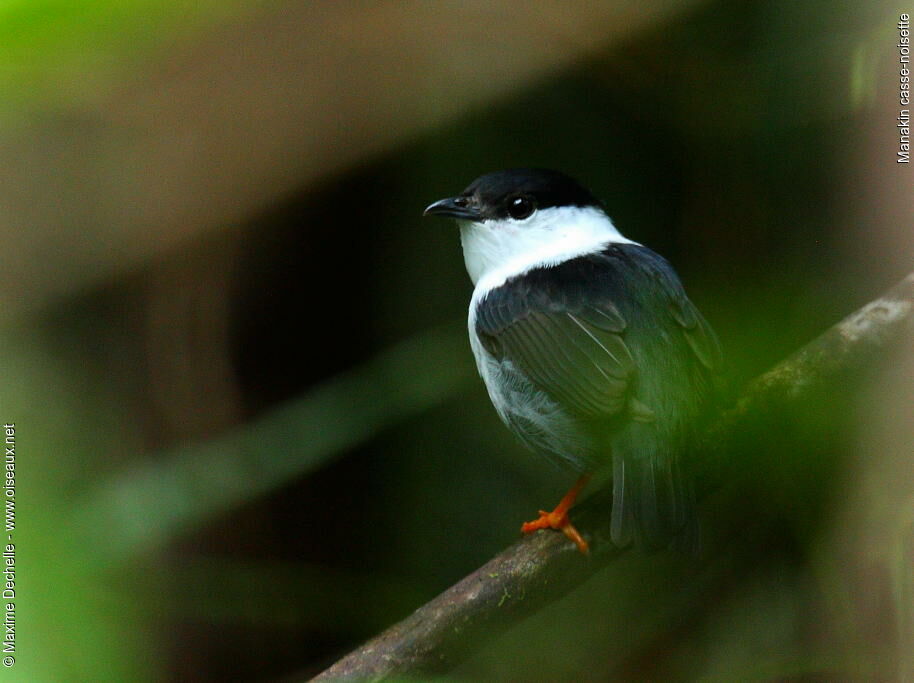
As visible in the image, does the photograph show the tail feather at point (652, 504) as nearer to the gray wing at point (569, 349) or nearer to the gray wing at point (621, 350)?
the gray wing at point (621, 350)

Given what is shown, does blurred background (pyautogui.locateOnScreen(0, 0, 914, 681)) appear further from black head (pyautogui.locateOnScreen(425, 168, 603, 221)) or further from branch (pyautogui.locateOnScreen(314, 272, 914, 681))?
black head (pyautogui.locateOnScreen(425, 168, 603, 221))

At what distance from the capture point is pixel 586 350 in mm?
1979

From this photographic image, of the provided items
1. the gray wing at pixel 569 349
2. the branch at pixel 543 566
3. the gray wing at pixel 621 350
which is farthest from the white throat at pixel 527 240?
the branch at pixel 543 566

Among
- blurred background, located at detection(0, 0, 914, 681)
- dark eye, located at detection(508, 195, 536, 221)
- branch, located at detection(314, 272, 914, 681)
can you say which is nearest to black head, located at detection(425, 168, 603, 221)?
dark eye, located at detection(508, 195, 536, 221)

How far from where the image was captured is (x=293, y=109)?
69.1 inches

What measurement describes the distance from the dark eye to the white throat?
14mm

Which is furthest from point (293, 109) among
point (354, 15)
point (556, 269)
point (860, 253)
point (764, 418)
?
point (860, 253)

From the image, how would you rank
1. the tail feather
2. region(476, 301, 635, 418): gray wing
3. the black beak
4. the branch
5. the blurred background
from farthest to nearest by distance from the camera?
the black beak, region(476, 301, 635, 418): gray wing, the tail feather, the branch, the blurred background

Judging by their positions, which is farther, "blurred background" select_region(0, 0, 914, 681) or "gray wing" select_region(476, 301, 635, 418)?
"gray wing" select_region(476, 301, 635, 418)

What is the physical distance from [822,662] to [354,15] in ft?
6.04

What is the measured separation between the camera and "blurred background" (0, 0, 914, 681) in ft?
4.93

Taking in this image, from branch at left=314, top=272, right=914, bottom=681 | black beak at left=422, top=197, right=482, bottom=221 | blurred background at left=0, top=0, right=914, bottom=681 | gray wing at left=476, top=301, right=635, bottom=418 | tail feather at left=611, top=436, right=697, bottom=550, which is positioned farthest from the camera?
black beak at left=422, top=197, right=482, bottom=221

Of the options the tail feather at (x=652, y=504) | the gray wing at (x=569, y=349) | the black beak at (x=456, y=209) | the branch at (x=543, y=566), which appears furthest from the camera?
the black beak at (x=456, y=209)

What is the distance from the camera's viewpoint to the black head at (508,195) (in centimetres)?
236
